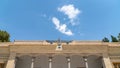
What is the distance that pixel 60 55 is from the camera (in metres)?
22.6

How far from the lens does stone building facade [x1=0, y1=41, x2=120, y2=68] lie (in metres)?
22.2

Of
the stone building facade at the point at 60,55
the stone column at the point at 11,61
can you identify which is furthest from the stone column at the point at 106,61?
the stone column at the point at 11,61

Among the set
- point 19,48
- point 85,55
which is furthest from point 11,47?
point 85,55

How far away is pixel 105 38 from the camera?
35.0m

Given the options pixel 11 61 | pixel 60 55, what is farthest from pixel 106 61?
pixel 11 61

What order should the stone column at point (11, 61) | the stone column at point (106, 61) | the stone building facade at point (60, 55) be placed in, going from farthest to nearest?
the stone building facade at point (60, 55) < the stone column at point (106, 61) < the stone column at point (11, 61)

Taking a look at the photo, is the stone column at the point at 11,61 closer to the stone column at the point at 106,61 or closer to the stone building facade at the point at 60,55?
the stone building facade at the point at 60,55

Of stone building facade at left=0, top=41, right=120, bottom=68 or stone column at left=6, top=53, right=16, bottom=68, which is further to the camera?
stone building facade at left=0, top=41, right=120, bottom=68

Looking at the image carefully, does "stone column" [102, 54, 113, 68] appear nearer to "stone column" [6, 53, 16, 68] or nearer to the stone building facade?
the stone building facade

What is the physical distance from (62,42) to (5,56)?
19.4 feet

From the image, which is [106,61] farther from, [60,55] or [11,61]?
[11,61]

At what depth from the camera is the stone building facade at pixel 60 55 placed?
22188mm

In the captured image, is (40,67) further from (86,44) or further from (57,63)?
(86,44)

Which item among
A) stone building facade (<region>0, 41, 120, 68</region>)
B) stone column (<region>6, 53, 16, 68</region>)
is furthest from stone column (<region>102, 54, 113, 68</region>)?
stone column (<region>6, 53, 16, 68</region>)
